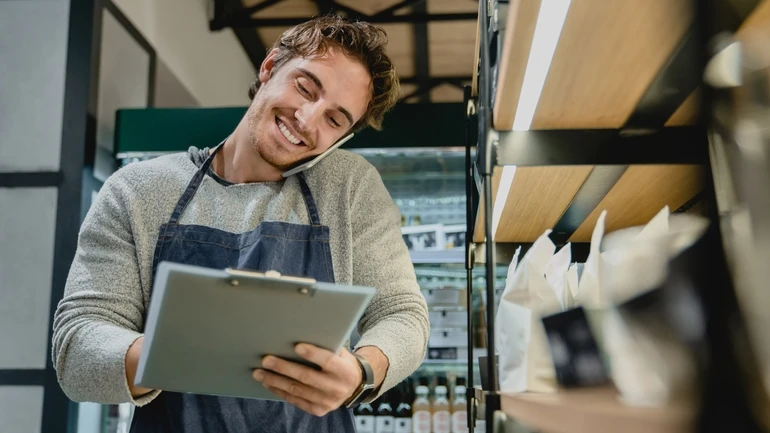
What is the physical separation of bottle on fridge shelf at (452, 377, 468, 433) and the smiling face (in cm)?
175

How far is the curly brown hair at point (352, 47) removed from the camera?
1691mm

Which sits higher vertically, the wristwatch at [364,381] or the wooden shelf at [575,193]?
the wooden shelf at [575,193]

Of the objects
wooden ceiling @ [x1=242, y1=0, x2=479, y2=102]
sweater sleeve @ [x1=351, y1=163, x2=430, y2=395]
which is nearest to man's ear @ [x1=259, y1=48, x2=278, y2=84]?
sweater sleeve @ [x1=351, y1=163, x2=430, y2=395]

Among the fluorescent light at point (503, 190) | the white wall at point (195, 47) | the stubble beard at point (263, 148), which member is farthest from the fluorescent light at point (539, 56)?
the white wall at point (195, 47)

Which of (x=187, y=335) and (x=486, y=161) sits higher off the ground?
(x=486, y=161)

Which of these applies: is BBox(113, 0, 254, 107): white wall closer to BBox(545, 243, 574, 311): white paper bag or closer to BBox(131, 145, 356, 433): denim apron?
BBox(131, 145, 356, 433): denim apron

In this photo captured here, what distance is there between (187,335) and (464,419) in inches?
91.5

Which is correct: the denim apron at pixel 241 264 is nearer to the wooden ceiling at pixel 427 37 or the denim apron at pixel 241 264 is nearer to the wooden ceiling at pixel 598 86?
the wooden ceiling at pixel 598 86

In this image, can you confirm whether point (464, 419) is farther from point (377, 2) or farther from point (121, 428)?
point (377, 2)

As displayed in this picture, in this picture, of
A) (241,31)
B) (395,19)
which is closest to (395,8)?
(395,19)

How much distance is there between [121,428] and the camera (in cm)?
290

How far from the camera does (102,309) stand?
1338 millimetres

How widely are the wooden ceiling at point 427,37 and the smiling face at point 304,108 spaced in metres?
2.90

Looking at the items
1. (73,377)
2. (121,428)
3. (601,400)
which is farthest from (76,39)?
(601,400)
